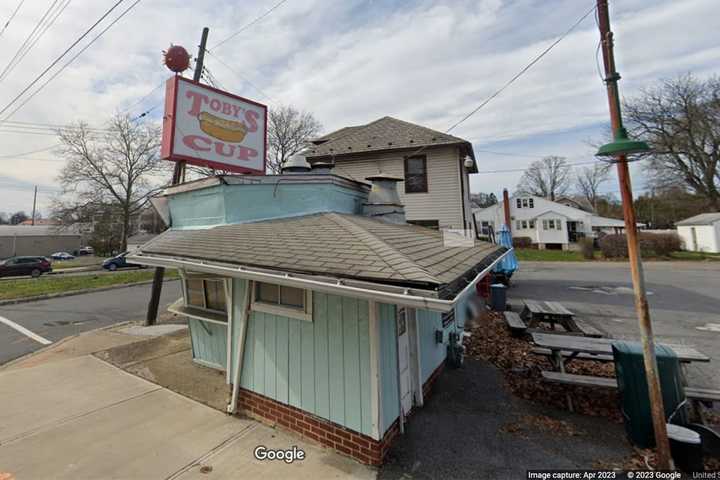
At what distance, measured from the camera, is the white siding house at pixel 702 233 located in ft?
82.4

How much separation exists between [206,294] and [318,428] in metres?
3.17

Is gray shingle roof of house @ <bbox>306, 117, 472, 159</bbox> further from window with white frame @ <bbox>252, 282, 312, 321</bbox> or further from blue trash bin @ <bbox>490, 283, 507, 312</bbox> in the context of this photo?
window with white frame @ <bbox>252, 282, 312, 321</bbox>

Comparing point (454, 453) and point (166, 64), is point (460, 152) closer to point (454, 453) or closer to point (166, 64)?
point (166, 64)

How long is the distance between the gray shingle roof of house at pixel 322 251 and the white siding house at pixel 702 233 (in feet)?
116

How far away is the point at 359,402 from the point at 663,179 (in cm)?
4243

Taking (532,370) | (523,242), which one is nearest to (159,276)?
(532,370)

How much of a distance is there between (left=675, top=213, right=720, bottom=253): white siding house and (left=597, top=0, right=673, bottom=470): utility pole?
114 ft

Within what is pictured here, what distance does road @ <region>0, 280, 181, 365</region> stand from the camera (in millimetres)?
7477

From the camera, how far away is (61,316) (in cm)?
1008

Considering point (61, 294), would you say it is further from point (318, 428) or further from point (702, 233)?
point (702, 233)

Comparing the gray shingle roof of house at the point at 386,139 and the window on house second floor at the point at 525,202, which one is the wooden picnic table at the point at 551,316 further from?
the window on house second floor at the point at 525,202

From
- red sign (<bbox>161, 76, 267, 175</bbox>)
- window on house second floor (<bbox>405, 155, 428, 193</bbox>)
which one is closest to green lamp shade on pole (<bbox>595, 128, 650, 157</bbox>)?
red sign (<bbox>161, 76, 267, 175</bbox>)

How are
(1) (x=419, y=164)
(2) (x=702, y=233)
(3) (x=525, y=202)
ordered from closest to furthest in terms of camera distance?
1. (1) (x=419, y=164)
2. (2) (x=702, y=233)
3. (3) (x=525, y=202)

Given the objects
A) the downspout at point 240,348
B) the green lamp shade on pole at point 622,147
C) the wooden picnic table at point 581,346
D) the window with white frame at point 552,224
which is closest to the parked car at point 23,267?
Answer: the downspout at point 240,348
